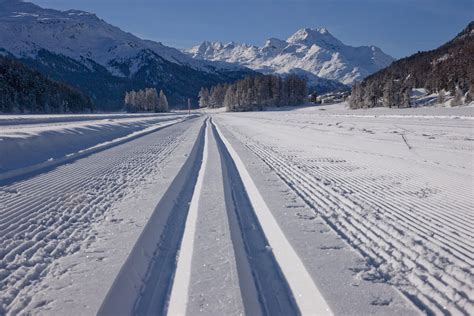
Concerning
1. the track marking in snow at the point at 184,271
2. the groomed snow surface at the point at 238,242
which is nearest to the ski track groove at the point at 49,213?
the groomed snow surface at the point at 238,242

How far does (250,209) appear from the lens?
6.40 metres

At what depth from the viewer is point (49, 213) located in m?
5.98

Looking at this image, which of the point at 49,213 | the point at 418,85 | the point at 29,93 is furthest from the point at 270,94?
the point at 49,213

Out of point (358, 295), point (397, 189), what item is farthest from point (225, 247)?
point (397, 189)

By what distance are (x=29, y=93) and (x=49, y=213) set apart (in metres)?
87.8

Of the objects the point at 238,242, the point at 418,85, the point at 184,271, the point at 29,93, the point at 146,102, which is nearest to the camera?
the point at 184,271

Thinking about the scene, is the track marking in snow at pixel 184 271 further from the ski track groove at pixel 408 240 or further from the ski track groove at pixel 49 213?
the ski track groove at pixel 408 240

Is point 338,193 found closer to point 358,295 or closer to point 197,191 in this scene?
point 197,191

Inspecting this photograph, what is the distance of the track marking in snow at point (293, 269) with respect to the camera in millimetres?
3284

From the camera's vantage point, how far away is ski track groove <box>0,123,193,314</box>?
3867 millimetres

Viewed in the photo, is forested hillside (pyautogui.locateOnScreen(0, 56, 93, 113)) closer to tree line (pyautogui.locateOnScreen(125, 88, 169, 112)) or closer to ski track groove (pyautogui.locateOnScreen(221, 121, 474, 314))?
tree line (pyautogui.locateOnScreen(125, 88, 169, 112))

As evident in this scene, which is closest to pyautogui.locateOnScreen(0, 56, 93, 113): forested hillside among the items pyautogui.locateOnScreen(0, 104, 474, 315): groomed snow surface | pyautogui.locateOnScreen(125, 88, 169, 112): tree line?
pyautogui.locateOnScreen(125, 88, 169, 112): tree line

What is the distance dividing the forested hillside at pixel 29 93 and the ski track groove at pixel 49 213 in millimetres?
73868

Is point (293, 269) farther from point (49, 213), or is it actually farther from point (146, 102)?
point (146, 102)
